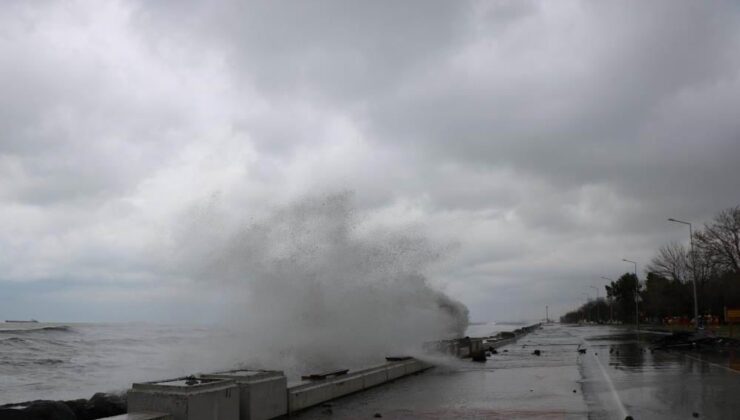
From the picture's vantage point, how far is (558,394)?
12914 millimetres

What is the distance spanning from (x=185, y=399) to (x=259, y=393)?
2.03m

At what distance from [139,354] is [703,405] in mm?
34780

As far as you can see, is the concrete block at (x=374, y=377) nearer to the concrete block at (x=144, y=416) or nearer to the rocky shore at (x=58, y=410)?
the rocky shore at (x=58, y=410)

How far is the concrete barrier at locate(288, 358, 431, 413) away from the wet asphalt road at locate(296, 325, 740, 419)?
24 centimetres

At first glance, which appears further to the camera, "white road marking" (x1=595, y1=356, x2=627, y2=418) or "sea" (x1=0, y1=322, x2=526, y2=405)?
"sea" (x1=0, y1=322, x2=526, y2=405)

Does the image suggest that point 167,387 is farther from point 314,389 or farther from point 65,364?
point 65,364

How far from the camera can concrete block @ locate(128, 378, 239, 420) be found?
761 cm

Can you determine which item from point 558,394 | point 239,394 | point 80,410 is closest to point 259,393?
point 239,394

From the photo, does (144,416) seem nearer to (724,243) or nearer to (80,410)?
(80,410)

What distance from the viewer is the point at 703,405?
36.0 feet

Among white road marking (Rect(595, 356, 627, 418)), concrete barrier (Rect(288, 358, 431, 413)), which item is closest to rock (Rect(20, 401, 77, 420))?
concrete barrier (Rect(288, 358, 431, 413))

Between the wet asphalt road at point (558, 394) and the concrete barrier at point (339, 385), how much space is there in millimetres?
242

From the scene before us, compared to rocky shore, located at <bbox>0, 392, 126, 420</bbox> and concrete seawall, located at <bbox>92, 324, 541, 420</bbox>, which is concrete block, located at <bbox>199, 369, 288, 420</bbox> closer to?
concrete seawall, located at <bbox>92, 324, 541, 420</bbox>

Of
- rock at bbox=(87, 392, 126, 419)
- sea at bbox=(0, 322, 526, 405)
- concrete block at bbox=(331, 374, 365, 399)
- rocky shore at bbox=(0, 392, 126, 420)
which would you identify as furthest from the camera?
sea at bbox=(0, 322, 526, 405)
